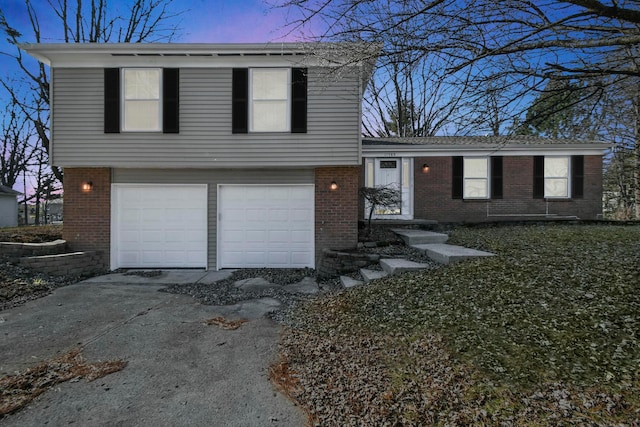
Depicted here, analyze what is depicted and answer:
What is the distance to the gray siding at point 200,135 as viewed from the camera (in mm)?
7473

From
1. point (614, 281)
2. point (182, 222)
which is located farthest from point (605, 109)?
point (182, 222)

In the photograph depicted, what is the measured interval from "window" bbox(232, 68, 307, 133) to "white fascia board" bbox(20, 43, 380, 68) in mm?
212

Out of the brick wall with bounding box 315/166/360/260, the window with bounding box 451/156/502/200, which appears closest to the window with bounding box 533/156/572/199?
the window with bounding box 451/156/502/200

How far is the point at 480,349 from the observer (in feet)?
9.21

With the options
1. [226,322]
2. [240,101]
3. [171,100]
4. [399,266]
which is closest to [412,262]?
[399,266]

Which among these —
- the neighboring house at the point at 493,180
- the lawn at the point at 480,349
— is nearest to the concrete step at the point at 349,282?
the lawn at the point at 480,349

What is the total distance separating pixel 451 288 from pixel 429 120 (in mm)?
17784

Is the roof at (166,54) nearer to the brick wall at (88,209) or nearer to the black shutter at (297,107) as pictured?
the black shutter at (297,107)

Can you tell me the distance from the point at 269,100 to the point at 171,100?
7.35 ft

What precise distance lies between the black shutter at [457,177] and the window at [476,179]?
0.21 meters

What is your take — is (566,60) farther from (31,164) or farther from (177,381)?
(31,164)

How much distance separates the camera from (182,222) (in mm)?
7980

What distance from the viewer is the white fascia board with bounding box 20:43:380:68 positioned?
7180 millimetres

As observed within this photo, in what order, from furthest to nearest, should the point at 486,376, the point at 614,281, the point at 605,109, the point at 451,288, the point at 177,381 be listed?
the point at 605,109, the point at 451,288, the point at 614,281, the point at 177,381, the point at 486,376
